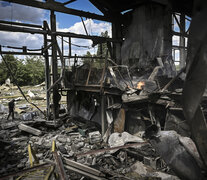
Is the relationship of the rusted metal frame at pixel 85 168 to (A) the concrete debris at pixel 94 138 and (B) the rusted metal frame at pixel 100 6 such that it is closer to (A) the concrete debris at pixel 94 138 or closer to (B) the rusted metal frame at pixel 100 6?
(A) the concrete debris at pixel 94 138

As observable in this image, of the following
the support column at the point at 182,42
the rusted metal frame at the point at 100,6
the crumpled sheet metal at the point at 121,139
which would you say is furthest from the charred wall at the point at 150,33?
Result: the crumpled sheet metal at the point at 121,139

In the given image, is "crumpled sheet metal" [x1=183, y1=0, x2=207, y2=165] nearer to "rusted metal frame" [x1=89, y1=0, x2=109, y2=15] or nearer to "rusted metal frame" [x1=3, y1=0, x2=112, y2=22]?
"rusted metal frame" [x1=3, y1=0, x2=112, y2=22]

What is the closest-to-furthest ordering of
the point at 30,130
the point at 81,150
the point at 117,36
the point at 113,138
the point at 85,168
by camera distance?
the point at 85,168 → the point at 113,138 → the point at 81,150 → the point at 30,130 → the point at 117,36

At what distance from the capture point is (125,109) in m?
5.68

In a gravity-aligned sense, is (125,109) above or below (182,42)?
below

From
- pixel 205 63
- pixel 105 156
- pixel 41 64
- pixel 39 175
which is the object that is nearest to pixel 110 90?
pixel 105 156

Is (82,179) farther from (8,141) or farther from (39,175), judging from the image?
(8,141)

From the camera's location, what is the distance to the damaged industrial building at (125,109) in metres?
1.06

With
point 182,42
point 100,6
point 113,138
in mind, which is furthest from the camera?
point 182,42

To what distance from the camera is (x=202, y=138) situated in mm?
991

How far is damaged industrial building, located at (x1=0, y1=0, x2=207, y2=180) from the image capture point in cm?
106

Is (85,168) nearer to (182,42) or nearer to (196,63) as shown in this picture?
(196,63)

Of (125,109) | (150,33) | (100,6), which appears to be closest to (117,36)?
(100,6)

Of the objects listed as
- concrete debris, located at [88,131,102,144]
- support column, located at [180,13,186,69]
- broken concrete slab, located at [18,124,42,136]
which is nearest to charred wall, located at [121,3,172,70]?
support column, located at [180,13,186,69]
